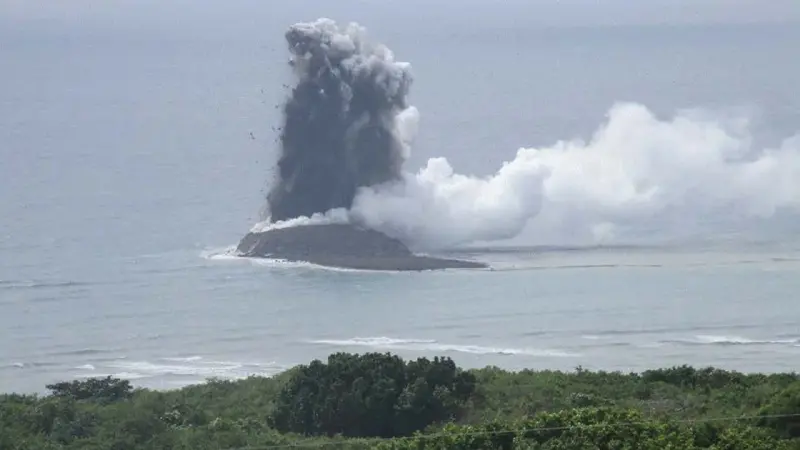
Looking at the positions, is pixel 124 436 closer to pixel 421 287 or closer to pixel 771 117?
pixel 421 287

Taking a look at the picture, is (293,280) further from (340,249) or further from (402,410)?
(402,410)

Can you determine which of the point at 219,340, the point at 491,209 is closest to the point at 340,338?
the point at 219,340

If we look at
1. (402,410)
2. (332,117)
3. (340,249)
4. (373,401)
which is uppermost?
(332,117)

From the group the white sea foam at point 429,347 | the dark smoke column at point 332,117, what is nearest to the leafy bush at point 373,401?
the white sea foam at point 429,347

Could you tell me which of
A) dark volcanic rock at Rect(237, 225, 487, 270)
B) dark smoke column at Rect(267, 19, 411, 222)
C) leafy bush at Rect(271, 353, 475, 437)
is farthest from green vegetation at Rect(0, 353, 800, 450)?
dark smoke column at Rect(267, 19, 411, 222)

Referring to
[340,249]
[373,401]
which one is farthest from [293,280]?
[373,401]

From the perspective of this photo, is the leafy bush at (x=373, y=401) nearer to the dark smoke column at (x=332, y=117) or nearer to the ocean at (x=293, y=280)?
the ocean at (x=293, y=280)
